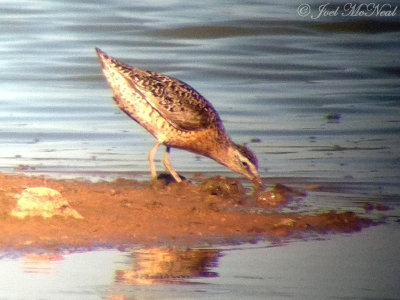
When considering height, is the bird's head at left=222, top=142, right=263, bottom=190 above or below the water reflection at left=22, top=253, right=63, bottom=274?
below

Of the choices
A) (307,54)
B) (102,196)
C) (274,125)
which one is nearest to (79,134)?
(274,125)

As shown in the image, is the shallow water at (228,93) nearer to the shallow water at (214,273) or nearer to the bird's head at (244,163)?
the shallow water at (214,273)

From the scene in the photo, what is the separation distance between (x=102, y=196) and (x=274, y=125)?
576 cm

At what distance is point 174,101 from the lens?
11.0m

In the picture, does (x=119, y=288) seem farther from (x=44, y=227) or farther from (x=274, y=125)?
(x=274, y=125)

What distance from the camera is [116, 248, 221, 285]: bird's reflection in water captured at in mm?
7016

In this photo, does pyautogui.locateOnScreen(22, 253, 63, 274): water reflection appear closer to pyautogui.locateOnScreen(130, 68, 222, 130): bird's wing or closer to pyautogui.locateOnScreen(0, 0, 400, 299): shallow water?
pyautogui.locateOnScreen(0, 0, 400, 299): shallow water

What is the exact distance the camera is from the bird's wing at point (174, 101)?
11.0m

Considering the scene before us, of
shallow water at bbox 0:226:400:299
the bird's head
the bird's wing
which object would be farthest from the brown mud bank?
the bird's wing

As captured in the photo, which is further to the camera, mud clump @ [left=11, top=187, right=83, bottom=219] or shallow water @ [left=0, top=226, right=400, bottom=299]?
mud clump @ [left=11, top=187, right=83, bottom=219]

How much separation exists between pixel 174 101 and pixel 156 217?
7.75 feet

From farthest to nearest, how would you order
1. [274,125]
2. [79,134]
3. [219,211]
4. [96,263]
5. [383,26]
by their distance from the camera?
[383,26] < [274,125] < [79,134] < [219,211] < [96,263]

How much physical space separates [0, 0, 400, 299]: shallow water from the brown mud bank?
0.36m

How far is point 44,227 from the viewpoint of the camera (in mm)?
8141
